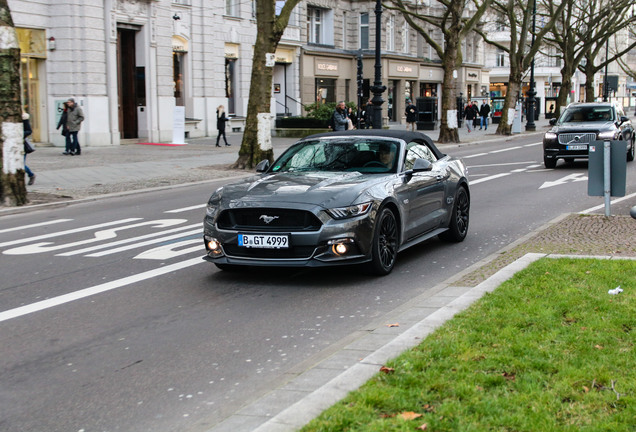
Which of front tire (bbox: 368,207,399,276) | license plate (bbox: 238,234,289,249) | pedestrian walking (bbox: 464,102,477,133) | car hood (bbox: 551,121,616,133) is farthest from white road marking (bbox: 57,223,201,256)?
pedestrian walking (bbox: 464,102,477,133)

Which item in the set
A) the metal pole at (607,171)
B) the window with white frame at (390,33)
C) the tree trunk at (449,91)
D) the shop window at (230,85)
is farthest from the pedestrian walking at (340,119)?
the window with white frame at (390,33)

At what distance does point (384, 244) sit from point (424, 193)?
132cm

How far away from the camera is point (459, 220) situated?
1075 centimetres

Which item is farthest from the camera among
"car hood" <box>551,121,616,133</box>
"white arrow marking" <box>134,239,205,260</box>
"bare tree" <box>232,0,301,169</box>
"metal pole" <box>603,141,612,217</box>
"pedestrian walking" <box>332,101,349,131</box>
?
"pedestrian walking" <box>332,101,349,131</box>

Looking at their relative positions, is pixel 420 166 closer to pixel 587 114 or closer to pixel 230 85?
pixel 587 114

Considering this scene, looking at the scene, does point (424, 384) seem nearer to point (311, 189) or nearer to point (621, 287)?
point (621, 287)

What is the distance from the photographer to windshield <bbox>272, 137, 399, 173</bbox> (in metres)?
9.20

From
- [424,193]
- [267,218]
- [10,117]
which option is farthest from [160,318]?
[10,117]

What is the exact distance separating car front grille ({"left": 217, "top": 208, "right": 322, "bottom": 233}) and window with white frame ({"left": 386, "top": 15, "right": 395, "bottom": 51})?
1987 inches

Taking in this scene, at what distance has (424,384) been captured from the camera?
15.2 ft

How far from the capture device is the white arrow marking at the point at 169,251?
32.1 feet

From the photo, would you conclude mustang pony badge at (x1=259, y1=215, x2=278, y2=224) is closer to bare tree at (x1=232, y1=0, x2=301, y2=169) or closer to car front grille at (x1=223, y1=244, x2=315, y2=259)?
car front grille at (x1=223, y1=244, x2=315, y2=259)

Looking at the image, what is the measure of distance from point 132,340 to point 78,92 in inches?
1016

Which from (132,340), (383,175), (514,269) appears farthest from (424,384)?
(383,175)
